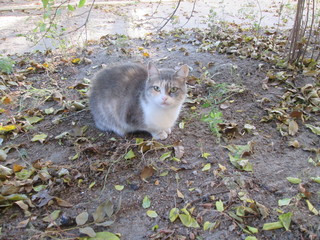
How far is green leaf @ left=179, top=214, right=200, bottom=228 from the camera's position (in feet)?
5.51

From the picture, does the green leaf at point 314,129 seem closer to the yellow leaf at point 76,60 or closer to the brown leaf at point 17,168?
the brown leaf at point 17,168

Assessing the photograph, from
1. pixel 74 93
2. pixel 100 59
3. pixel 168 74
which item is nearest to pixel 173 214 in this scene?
pixel 168 74

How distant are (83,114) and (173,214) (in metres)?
1.74

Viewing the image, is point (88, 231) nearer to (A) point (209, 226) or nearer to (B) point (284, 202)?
(A) point (209, 226)

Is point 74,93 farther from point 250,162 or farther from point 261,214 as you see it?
point 261,214

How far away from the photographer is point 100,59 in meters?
4.36

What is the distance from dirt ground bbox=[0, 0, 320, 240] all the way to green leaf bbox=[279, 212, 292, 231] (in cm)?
2

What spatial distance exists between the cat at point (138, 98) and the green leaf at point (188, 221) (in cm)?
95

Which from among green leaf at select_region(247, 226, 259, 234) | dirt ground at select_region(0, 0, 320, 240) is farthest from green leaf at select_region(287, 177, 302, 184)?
green leaf at select_region(247, 226, 259, 234)

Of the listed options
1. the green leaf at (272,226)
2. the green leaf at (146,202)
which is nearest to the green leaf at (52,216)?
the green leaf at (146,202)

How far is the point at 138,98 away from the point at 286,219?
158cm

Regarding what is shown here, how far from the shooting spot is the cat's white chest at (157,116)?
248 cm

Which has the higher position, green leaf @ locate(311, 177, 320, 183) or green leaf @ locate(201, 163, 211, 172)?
green leaf @ locate(311, 177, 320, 183)

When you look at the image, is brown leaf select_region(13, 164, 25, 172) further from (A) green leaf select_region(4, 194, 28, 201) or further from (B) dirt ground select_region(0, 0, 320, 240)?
(A) green leaf select_region(4, 194, 28, 201)
